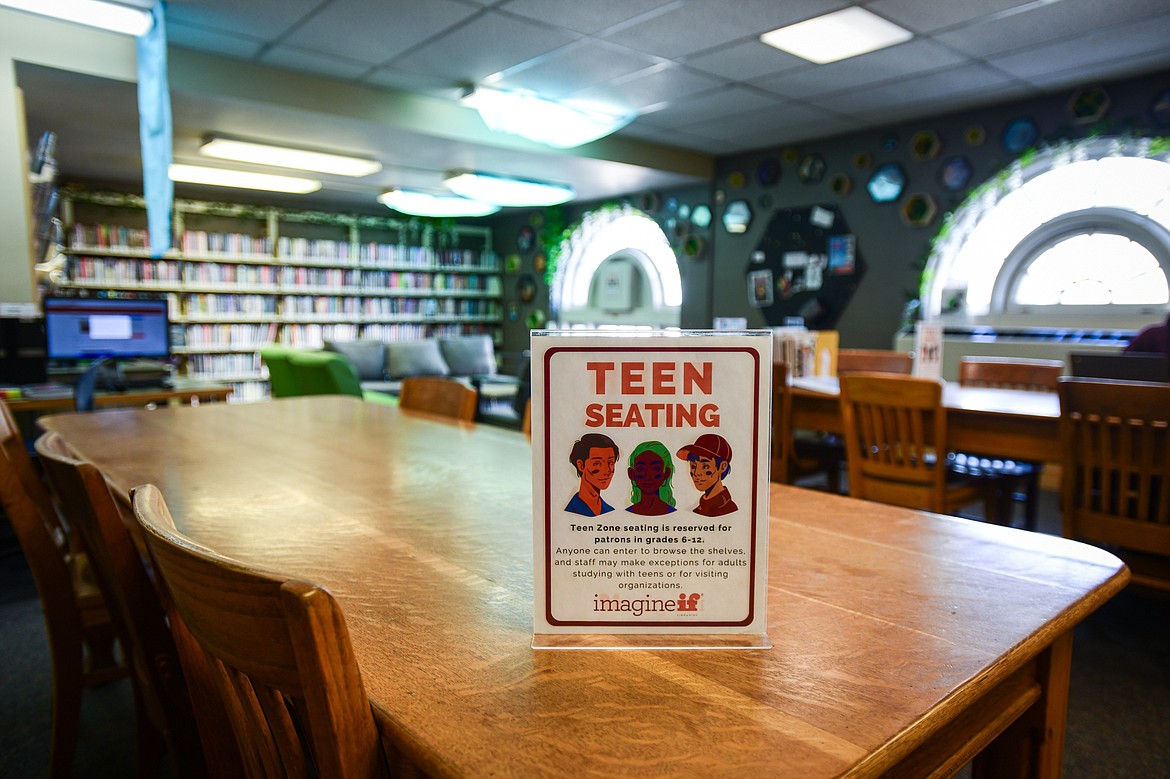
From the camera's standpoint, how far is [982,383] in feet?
11.2

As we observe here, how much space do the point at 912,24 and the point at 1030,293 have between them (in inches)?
93.1

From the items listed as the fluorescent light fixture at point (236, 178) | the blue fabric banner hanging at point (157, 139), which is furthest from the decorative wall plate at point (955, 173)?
the fluorescent light fixture at point (236, 178)

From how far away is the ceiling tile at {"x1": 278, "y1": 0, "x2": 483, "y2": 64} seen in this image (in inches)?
128

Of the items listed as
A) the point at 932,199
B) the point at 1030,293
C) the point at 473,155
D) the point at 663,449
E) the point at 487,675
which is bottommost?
the point at 487,675

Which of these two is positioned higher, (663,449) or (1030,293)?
(1030,293)

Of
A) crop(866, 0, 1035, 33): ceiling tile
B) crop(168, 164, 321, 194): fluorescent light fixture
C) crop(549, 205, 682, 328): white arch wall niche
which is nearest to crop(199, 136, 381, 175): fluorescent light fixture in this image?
crop(168, 164, 321, 194): fluorescent light fixture

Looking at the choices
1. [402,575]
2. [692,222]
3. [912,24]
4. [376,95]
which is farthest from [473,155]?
[402,575]

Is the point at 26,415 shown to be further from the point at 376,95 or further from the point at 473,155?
the point at 473,155

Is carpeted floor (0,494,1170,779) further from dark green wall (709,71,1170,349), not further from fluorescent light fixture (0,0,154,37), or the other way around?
dark green wall (709,71,1170,349)

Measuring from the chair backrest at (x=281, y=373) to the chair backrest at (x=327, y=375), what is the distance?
0.29 meters

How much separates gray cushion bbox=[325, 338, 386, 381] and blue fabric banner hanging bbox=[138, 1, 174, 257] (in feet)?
12.7

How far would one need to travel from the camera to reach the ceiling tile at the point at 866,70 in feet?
12.2

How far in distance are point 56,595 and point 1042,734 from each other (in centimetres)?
168

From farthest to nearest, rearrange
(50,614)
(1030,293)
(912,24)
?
(1030,293) → (912,24) → (50,614)
